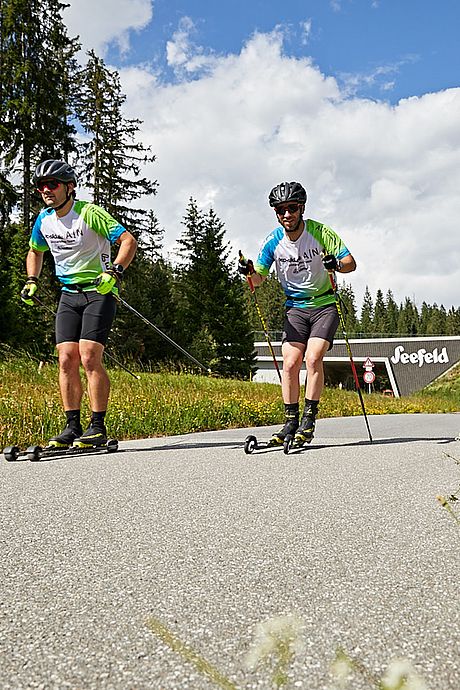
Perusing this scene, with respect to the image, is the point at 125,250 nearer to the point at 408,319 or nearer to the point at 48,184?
the point at 48,184

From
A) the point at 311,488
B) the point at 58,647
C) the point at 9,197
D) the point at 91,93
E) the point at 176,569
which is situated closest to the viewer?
the point at 58,647

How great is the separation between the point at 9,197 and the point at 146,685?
25.8 m

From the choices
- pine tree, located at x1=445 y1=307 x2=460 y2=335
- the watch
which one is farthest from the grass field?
pine tree, located at x1=445 y1=307 x2=460 y2=335

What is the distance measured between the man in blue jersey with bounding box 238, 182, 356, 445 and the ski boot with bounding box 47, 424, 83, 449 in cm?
171

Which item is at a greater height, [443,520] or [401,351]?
[401,351]

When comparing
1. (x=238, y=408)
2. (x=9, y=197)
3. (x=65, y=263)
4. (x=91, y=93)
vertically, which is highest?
(x=91, y=93)

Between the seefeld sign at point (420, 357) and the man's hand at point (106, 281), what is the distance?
49.0 metres

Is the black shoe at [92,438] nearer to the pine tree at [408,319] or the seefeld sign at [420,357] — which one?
the seefeld sign at [420,357]

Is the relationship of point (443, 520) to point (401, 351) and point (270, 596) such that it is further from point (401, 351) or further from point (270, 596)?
point (401, 351)

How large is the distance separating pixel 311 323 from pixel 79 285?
2.10 meters

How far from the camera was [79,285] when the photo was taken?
18.1 ft

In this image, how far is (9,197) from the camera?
82.1 feet

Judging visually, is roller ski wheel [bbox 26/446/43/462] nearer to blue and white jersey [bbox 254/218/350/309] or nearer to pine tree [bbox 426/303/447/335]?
blue and white jersey [bbox 254/218/350/309]

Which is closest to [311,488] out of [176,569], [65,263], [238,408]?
[176,569]
